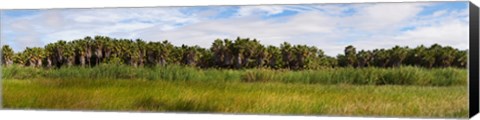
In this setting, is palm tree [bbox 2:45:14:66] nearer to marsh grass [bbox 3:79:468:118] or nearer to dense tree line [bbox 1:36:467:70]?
dense tree line [bbox 1:36:467:70]

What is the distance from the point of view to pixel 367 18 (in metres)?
10.8

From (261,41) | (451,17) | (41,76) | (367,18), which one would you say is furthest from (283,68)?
(41,76)

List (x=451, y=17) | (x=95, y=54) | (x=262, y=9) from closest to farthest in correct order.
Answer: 1. (x=451, y=17)
2. (x=262, y=9)
3. (x=95, y=54)

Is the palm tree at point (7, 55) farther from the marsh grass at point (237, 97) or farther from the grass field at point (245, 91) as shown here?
the marsh grass at point (237, 97)

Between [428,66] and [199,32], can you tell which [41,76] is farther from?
[428,66]

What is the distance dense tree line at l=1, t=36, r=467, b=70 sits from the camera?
35.0 feet

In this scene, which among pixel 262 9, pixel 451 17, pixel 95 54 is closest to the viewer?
pixel 451 17

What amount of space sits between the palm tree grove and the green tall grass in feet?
0.04

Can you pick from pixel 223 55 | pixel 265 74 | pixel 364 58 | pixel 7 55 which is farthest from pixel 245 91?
pixel 7 55

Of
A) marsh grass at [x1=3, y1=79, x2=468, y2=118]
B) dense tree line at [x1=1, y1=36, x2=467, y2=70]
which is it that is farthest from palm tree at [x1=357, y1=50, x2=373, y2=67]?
marsh grass at [x1=3, y1=79, x2=468, y2=118]

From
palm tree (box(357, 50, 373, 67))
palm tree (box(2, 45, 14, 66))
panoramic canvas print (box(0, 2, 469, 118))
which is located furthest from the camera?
palm tree (box(2, 45, 14, 66))

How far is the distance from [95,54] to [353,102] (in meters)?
3.29

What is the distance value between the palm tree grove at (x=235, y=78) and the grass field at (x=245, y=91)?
1 centimetres

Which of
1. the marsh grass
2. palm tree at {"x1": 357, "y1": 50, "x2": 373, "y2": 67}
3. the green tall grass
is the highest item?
palm tree at {"x1": 357, "y1": 50, "x2": 373, "y2": 67}
